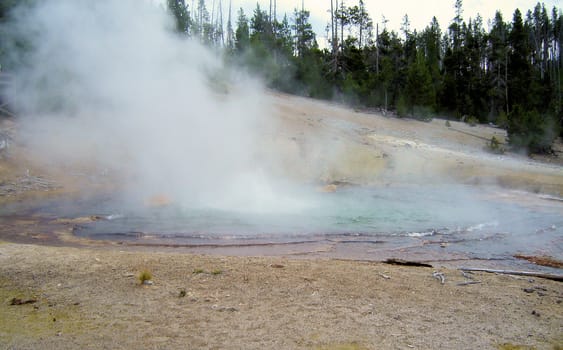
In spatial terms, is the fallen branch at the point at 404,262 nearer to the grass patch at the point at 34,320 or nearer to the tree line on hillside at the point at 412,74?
the grass patch at the point at 34,320

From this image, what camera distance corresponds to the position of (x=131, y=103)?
1384cm

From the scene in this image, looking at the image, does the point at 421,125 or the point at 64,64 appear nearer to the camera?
the point at 64,64

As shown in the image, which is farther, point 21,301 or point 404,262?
point 404,262

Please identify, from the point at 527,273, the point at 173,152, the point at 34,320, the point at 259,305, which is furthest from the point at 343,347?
the point at 173,152

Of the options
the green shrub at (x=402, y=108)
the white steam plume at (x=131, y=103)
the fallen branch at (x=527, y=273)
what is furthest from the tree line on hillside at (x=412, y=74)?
the fallen branch at (x=527, y=273)

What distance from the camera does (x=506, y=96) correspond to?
31.1 meters

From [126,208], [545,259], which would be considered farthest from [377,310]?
[126,208]

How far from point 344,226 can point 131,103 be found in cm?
887

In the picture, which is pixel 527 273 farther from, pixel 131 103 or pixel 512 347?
pixel 131 103

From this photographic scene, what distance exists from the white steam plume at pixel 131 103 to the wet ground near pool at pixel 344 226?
73.0 inches

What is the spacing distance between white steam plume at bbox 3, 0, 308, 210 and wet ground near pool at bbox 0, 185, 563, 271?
1854 mm

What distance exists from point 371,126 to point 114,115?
445 inches

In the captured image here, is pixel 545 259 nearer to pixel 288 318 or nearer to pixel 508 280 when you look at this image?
pixel 508 280

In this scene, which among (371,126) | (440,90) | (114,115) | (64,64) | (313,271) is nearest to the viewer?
(313,271)
